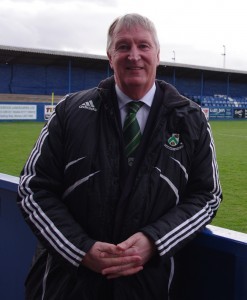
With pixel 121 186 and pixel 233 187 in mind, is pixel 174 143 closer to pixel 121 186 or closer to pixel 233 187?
pixel 121 186

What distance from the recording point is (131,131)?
2.04 meters

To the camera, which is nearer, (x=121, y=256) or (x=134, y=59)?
(x=121, y=256)

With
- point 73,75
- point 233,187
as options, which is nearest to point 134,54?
point 233,187

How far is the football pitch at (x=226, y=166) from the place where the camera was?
5.86 m

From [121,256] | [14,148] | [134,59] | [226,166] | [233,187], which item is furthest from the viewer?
[14,148]

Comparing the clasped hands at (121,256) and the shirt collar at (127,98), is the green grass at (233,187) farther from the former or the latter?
the clasped hands at (121,256)

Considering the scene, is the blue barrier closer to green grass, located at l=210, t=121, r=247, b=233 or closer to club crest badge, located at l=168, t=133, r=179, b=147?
club crest badge, located at l=168, t=133, r=179, b=147

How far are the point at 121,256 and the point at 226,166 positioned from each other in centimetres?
880

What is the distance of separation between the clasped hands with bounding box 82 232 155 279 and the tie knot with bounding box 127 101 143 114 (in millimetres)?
564

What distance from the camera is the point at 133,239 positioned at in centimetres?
182

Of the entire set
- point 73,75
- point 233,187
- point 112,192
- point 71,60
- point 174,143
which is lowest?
point 233,187

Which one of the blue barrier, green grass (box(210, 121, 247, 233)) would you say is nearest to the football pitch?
green grass (box(210, 121, 247, 233))

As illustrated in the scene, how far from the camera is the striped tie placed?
1991 mm

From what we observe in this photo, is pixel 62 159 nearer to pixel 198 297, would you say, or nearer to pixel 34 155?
pixel 34 155
